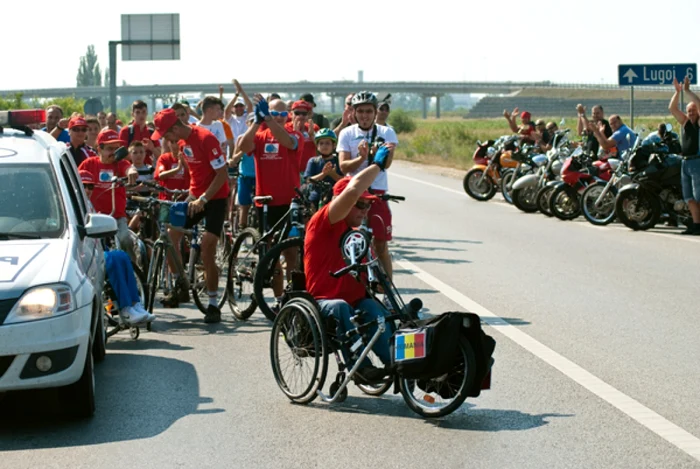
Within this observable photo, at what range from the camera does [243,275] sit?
1153 centimetres

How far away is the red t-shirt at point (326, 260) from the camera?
25.6 ft

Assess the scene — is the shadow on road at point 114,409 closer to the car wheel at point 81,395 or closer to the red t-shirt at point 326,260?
the car wheel at point 81,395

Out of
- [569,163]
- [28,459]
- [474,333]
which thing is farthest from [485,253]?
[28,459]

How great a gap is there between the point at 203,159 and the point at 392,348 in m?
4.66

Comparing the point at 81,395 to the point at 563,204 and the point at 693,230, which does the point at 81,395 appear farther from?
the point at 563,204

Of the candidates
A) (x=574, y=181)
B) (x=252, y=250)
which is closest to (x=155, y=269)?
(x=252, y=250)

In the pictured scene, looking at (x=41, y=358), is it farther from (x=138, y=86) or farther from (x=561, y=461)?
(x=138, y=86)

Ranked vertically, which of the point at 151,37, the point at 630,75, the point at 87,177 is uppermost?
the point at 151,37

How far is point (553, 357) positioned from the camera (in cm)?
931

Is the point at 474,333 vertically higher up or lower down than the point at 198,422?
higher up

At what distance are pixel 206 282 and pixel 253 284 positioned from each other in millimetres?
937

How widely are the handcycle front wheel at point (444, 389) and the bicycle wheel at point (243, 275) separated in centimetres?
414

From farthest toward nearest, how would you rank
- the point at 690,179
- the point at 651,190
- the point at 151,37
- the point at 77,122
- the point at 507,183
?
1. the point at 151,37
2. the point at 507,183
3. the point at 651,190
4. the point at 690,179
5. the point at 77,122

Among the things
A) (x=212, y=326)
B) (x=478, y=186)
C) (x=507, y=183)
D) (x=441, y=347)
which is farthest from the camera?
(x=478, y=186)
